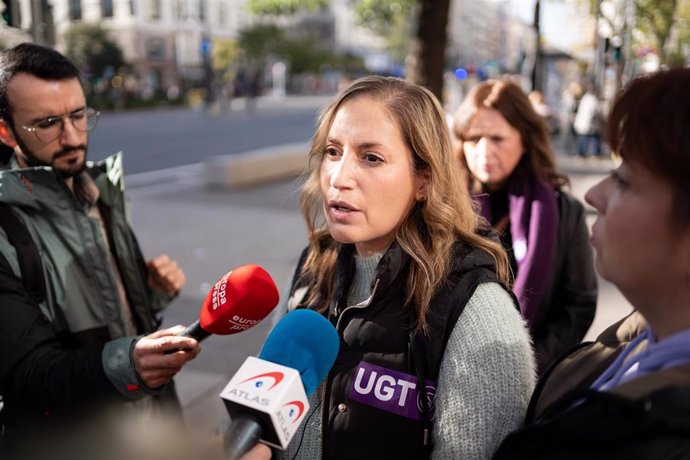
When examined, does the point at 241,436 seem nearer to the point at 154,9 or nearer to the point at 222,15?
the point at 154,9

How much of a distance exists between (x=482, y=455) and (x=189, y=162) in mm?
13774

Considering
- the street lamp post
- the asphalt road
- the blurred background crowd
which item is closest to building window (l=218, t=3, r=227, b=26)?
the blurred background crowd

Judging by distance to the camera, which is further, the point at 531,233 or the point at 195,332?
the point at 531,233

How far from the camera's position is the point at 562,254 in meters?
2.69

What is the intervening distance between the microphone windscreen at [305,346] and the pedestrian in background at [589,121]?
1314 cm

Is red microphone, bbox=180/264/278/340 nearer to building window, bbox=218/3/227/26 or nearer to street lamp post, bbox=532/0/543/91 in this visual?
street lamp post, bbox=532/0/543/91

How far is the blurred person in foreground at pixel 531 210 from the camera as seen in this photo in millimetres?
2592

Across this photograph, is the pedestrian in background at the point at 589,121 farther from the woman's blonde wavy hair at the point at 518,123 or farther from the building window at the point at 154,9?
the building window at the point at 154,9

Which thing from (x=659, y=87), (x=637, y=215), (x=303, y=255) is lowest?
(x=303, y=255)

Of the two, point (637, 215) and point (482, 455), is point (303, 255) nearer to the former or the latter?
point (482, 455)

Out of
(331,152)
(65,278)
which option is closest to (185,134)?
(65,278)

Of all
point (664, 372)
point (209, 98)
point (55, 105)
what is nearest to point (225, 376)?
point (55, 105)

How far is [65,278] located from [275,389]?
1043mm

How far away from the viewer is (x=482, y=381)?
4.69 feet
